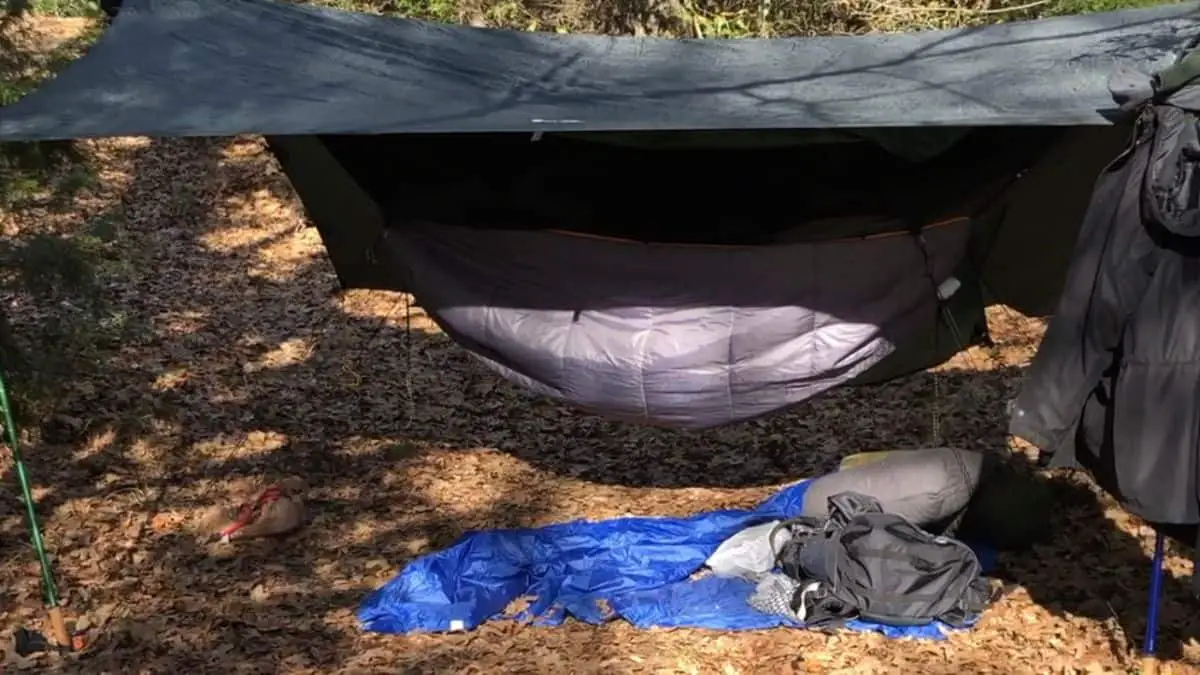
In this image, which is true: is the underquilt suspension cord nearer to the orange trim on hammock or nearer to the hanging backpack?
the orange trim on hammock

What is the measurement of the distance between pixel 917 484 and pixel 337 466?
2.11 metres

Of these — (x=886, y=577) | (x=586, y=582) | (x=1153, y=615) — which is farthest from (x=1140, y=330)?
(x=586, y=582)

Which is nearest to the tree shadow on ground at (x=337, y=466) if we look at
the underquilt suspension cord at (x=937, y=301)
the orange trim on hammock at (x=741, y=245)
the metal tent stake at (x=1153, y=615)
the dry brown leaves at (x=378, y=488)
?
the dry brown leaves at (x=378, y=488)

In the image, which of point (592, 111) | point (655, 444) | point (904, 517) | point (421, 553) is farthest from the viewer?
point (655, 444)

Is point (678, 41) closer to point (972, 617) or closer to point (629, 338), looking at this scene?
point (629, 338)

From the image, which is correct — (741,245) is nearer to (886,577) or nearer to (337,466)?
(886,577)

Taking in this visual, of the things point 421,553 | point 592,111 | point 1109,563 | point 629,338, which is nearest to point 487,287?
point 629,338

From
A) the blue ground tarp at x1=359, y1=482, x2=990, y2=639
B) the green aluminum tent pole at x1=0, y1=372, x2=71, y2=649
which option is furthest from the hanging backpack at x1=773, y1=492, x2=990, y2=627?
the green aluminum tent pole at x1=0, y1=372, x2=71, y2=649

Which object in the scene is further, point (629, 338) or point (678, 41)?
point (678, 41)

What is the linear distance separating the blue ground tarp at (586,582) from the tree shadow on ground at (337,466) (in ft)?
0.31

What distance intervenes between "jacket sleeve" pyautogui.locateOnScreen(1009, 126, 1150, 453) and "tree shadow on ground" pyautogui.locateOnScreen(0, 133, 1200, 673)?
0.90 m

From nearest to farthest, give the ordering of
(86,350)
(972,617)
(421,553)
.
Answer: (972,617) → (421,553) → (86,350)

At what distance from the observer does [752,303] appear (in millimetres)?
3072

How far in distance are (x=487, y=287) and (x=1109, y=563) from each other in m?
1.99
